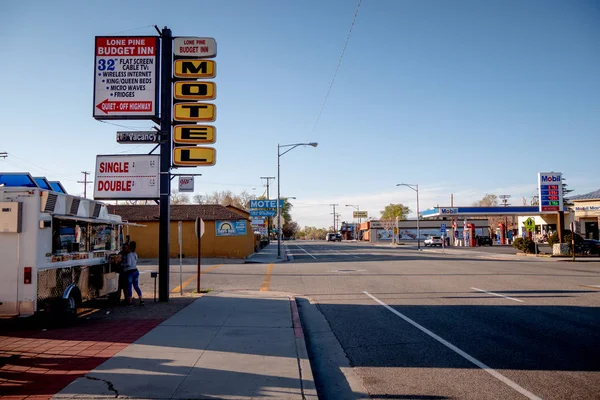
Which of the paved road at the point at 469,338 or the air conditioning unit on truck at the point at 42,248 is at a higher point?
the air conditioning unit on truck at the point at 42,248

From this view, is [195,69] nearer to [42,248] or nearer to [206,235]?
[42,248]

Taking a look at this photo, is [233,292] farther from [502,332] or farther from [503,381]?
[503,381]

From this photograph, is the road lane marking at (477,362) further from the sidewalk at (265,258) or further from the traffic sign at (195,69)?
the sidewalk at (265,258)

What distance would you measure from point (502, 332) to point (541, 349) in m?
1.32

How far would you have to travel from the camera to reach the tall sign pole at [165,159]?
13.0 m

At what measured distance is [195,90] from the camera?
1370 centimetres

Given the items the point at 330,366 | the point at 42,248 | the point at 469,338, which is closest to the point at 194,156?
the point at 42,248

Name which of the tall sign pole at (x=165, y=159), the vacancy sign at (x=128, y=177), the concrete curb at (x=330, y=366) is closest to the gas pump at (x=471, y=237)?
the tall sign pole at (x=165, y=159)

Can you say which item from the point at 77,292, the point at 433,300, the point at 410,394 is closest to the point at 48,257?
the point at 77,292

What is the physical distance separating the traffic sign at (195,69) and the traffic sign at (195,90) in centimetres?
20

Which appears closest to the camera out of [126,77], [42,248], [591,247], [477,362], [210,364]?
[210,364]

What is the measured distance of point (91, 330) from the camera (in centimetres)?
905

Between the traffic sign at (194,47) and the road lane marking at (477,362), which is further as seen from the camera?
the traffic sign at (194,47)

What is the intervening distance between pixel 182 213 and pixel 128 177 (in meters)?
23.5
